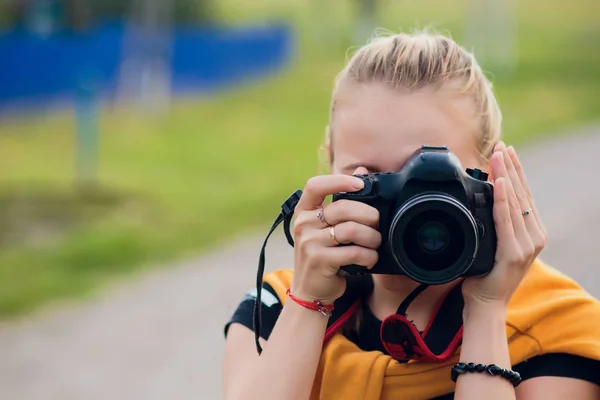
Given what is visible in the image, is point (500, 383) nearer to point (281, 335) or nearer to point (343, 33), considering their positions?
point (281, 335)

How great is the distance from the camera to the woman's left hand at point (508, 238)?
1784 mm

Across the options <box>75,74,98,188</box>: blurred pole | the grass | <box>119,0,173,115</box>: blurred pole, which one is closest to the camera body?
the grass

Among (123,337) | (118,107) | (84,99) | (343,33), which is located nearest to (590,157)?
(84,99)

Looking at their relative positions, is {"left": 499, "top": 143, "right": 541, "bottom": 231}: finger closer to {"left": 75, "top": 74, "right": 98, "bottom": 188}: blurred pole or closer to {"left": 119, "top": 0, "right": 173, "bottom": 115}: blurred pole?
{"left": 75, "top": 74, "right": 98, "bottom": 188}: blurred pole

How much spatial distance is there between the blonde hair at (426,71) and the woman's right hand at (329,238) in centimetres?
24

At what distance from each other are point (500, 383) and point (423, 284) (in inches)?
9.4

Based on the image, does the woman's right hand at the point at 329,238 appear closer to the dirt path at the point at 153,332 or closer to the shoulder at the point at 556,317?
the shoulder at the point at 556,317

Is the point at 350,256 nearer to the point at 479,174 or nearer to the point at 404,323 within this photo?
the point at 404,323

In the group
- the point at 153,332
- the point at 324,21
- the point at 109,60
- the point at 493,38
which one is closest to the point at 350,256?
the point at 153,332

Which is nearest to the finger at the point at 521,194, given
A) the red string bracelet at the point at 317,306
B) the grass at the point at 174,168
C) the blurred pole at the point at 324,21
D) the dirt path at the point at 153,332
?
the red string bracelet at the point at 317,306

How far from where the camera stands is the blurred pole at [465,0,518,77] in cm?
2069

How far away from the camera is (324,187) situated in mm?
→ 1854

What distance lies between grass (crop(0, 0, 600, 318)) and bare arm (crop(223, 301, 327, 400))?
121 cm

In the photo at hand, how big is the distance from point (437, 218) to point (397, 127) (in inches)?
9.2
